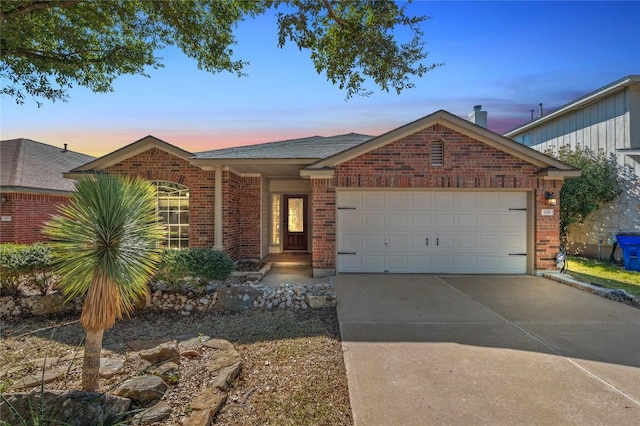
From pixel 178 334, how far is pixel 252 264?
522 centimetres

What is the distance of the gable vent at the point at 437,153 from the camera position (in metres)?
8.51

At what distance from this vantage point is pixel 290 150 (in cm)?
1007

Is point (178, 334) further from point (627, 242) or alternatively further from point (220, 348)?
point (627, 242)

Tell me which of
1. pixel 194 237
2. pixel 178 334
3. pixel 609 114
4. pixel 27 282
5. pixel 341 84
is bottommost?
pixel 178 334

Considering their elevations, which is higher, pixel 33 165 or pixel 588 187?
pixel 33 165

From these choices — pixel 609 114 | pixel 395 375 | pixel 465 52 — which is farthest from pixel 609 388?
pixel 609 114

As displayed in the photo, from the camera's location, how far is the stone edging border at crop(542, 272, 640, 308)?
626 cm

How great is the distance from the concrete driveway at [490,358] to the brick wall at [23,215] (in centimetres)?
1340

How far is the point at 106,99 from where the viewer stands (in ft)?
28.2

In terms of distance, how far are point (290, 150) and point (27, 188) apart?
35.8ft

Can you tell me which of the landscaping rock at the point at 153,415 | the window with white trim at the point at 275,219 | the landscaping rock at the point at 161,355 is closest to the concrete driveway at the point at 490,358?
the landscaping rock at the point at 153,415

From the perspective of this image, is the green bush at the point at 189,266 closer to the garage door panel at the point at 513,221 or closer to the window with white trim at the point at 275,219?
the window with white trim at the point at 275,219

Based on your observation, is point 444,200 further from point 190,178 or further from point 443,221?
point 190,178

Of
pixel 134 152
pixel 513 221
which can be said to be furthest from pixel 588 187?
pixel 134 152
